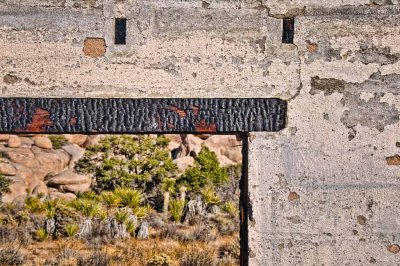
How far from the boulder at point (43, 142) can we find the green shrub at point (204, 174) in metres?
4.62

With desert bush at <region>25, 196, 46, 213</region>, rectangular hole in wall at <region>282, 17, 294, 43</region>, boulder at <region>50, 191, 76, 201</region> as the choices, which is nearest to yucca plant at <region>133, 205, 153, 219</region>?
desert bush at <region>25, 196, 46, 213</region>

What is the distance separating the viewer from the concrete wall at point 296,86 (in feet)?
11.7

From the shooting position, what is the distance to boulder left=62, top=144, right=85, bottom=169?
16972 millimetres

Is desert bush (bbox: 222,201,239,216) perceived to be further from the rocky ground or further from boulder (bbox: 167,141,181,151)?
boulder (bbox: 167,141,181,151)

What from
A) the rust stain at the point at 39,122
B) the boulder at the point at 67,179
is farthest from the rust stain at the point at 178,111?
the boulder at the point at 67,179

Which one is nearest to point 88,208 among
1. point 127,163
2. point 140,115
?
point 127,163

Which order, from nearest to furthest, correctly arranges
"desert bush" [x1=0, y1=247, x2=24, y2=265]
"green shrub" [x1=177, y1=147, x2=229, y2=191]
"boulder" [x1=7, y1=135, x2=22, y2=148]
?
1. "desert bush" [x1=0, y1=247, x2=24, y2=265]
2. "green shrub" [x1=177, y1=147, x2=229, y2=191]
3. "boulder" [x1=7, y1=135, x2=22, y2=148]

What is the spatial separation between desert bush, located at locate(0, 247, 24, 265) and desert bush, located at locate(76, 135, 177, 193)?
5.47 meters

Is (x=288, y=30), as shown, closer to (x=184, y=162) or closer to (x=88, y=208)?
(x=88, y=208)

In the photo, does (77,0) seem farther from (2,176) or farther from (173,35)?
(2,176)

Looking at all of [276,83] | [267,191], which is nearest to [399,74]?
[276,83]

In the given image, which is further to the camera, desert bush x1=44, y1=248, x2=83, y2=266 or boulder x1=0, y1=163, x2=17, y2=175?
boulder x1=0, y1=163, x2=17, y2=175

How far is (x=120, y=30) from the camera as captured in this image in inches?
141

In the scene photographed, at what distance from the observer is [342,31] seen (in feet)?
11.9
